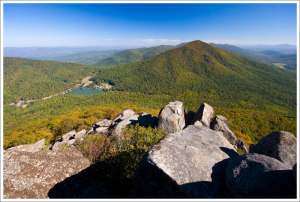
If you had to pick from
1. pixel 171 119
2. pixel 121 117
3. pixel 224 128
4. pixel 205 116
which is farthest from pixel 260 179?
pixel 121 117

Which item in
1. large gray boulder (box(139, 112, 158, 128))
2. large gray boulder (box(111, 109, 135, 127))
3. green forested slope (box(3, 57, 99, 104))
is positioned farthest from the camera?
green forested slope (box(3, 57, 99, 104))

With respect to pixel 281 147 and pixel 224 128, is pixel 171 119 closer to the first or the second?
pixel 224 128

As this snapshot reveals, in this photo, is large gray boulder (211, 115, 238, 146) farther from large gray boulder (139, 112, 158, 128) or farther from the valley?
the valley

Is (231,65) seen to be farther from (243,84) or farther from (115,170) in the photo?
(115,170)

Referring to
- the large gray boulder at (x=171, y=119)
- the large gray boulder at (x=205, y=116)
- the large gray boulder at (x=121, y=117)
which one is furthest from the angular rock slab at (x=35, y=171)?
the large gray boulder at (x=205, y=116)

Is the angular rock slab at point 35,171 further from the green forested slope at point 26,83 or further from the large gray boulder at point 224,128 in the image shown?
the green forested slope at point 26,83

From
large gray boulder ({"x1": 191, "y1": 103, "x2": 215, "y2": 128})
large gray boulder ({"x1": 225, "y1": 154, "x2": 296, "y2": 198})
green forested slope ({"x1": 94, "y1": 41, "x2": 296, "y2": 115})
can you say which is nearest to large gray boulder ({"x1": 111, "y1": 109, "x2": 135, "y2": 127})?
large gray boulder ({"x1": 191, "y1": 103, "x2": 215, "y2": 128})
